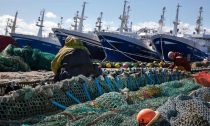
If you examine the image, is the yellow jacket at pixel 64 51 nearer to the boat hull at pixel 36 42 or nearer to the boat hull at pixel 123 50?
the boat hull at pixel 123 50

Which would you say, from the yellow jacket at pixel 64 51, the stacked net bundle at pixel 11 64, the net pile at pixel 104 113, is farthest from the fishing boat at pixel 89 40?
the net pile at pixel 104 113

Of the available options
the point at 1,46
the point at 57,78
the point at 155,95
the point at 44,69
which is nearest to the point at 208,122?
the point at 155,95

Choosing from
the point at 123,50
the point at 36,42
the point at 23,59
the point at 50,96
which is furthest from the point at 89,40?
the point at 50,96

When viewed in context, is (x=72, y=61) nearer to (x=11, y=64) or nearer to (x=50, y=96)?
(x=50, y=96)

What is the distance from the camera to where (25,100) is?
4695mm

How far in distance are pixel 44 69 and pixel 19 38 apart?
12.9 m

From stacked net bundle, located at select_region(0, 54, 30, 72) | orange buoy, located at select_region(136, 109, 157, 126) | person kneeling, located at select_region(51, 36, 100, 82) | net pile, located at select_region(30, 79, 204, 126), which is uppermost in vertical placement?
person kneeling, located at select_region(51, 36, 100, 82)

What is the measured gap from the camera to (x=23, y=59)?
1697 centimetres

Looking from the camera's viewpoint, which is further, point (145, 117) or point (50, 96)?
point (50, 96)

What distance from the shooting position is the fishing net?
15.2 metres

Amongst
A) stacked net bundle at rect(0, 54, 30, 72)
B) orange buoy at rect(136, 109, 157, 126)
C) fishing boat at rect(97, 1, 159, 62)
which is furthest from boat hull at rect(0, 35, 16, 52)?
orange buoy at rect(136, 109, 157, 126)

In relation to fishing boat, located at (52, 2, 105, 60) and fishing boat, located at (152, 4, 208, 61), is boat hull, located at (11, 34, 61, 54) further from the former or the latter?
fishing boat, located at (152, 4, 208, 61)

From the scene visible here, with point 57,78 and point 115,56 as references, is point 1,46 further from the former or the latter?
point 57,78

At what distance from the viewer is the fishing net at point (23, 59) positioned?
1518 centimetres
